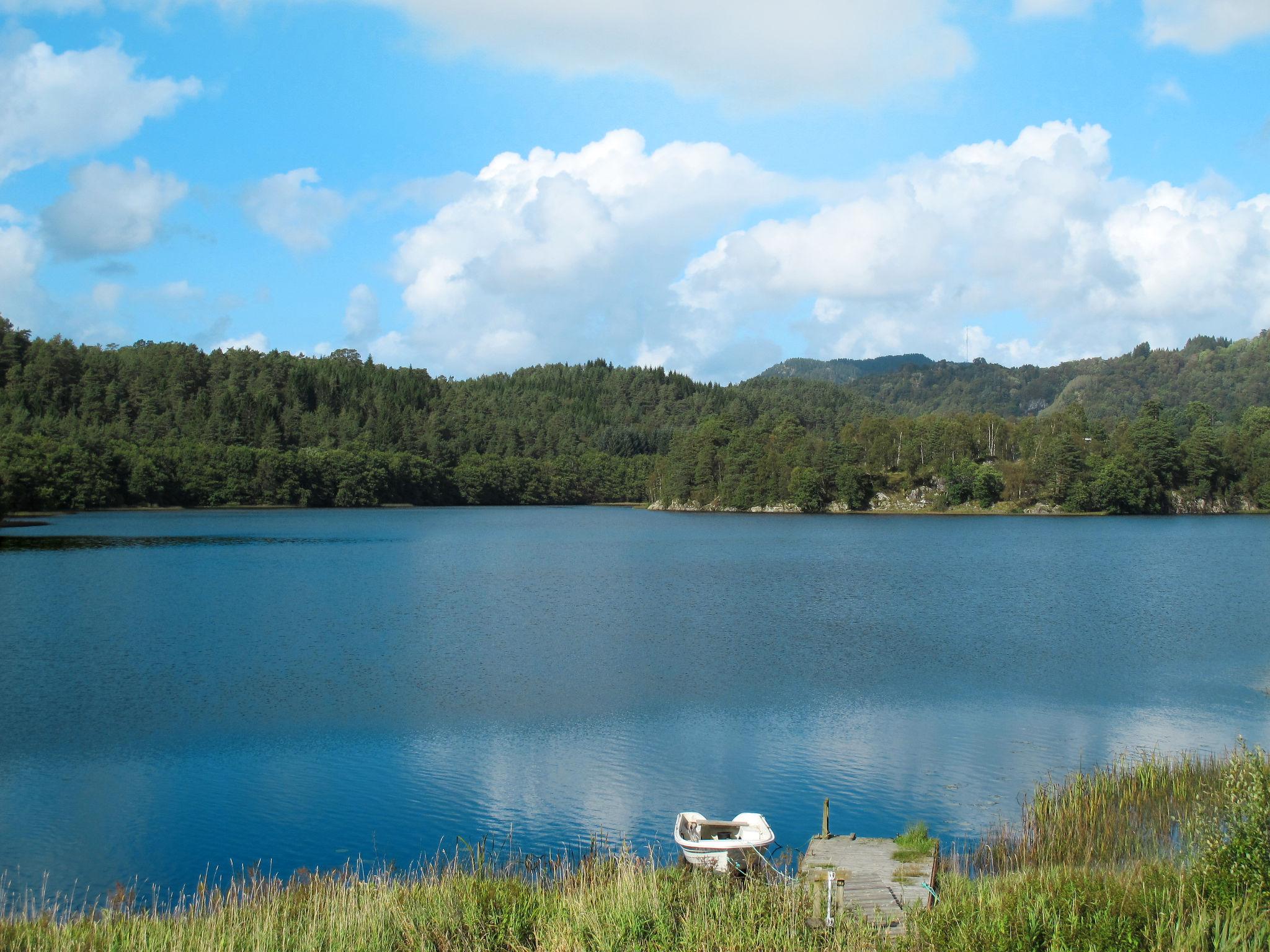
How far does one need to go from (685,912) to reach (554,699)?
13.5 m

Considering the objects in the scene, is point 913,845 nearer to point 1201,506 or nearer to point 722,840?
point 722,840

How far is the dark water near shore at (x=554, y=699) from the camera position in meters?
15.4

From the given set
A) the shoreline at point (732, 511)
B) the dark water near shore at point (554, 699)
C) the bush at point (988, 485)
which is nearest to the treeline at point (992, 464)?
the bush at point (988, 485)

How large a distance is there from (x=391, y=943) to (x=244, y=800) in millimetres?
8028

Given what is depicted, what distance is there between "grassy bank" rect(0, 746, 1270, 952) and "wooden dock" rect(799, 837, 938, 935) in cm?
→ 39

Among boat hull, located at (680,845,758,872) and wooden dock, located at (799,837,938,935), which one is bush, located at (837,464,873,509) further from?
boat hull, located at (680,845,758,872)

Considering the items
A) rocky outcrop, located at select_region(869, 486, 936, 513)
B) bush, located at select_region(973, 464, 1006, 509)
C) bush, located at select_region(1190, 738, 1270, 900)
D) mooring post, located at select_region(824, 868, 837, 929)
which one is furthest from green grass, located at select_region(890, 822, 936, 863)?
rocky outcrop, located at select_region(869, 486, 936, 513)

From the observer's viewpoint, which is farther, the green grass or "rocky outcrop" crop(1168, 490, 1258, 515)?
"rocky outcrop" crop(1168, 490, 1258, 515)

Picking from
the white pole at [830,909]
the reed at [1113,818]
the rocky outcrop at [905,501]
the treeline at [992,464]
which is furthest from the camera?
the rocky outcrop at [905,501]

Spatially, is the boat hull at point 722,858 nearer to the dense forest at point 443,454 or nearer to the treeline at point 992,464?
the dense forest at point 443,454

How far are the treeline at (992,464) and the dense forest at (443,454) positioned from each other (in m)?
0.25

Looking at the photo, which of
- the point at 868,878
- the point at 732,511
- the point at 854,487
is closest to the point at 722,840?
the point at 868,878

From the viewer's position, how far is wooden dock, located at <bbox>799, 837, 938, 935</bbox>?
10.4m

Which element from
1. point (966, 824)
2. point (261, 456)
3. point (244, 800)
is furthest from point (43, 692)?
point (261, 456)
